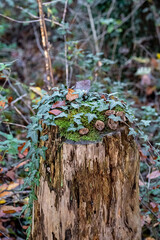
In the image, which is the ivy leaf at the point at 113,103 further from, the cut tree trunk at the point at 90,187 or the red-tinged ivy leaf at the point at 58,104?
the red-tinged ivy leaf at the point at 58,104

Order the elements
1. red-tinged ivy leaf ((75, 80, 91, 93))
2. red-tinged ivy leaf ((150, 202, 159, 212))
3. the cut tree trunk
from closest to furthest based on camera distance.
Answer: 1. the cut tree trunk
2. red-tinged ivy leaf ((75, 80, 91, 93))
3. red-tinged ivy leaf ((150, 202, 159, 212))

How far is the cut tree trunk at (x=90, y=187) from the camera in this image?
1833mm

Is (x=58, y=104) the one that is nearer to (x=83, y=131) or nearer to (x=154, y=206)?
(x=83, y=131)

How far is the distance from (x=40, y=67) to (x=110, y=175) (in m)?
5.37

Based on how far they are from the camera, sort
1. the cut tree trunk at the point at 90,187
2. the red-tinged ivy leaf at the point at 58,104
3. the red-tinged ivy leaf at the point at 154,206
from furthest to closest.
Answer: the red-tinged ivy leaf at the point at 154,206 < the red-tinged ivy leaf at the point at 58,104 < the cut tree trunk at the point at 90,187

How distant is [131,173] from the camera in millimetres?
1957

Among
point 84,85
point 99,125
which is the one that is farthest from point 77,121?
point 84,85

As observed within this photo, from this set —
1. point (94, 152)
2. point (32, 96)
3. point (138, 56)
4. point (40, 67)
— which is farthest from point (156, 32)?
point (94, 152)

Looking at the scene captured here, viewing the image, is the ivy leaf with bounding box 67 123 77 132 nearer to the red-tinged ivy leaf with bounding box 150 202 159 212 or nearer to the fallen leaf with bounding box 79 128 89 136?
the fallen leaf with bounding box 79 128 89 136

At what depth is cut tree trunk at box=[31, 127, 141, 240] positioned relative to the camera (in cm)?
183

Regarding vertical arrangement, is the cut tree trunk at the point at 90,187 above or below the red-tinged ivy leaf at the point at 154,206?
above

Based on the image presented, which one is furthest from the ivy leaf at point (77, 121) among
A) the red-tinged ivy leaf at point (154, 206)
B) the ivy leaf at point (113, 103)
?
the red-tinged ivy leaf at point (154, 206)

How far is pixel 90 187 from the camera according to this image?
185cm

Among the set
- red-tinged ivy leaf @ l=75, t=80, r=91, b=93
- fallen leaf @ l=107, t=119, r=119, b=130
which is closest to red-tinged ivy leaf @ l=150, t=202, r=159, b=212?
fallen leaf @ l=107, t=119, r=119, b=130
